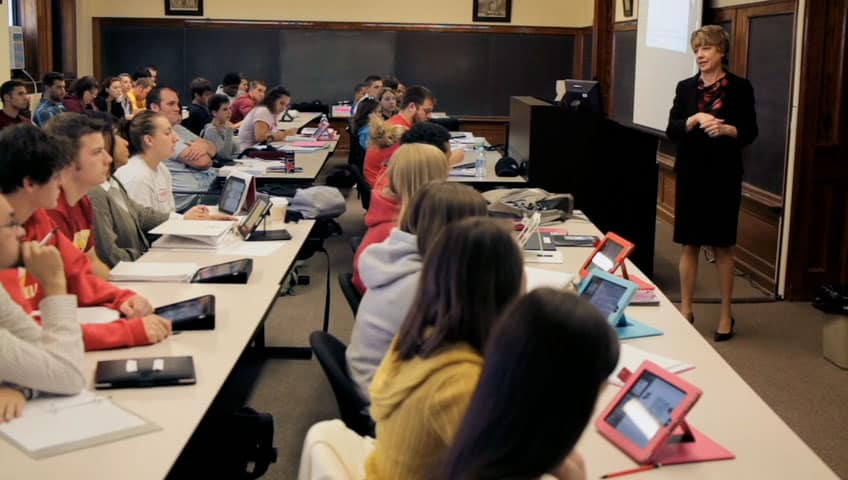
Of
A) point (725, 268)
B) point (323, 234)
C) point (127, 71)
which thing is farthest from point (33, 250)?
point (127, 71)

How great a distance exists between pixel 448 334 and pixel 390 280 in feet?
3.05

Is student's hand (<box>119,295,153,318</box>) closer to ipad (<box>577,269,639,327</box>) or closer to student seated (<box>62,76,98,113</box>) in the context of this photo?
ipad (<box>577,269,639,327</box>)

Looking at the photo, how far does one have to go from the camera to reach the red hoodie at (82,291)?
275cm

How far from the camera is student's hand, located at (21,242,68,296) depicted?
97.8 inches

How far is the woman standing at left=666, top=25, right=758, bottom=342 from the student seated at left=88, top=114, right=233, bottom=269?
2.42 m

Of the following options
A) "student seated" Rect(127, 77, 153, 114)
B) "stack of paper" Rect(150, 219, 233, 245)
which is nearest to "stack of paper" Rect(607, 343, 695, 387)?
"stack of paper" Rect(150, 219, 233, 245)

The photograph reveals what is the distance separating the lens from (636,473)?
2189 millimetres

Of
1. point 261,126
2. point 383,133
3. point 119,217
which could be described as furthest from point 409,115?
point 119,217

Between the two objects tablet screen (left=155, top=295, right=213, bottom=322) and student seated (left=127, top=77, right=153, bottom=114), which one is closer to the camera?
tablet screen (left=155, top=295, right=213, bottom=322)

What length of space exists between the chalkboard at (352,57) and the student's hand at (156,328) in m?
11.3

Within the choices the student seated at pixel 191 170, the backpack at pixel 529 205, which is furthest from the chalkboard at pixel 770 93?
the student seated at pixel 191 170

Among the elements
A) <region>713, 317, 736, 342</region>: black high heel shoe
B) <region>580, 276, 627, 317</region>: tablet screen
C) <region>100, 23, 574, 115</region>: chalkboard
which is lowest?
<region>713, 317, 736, 342</region>: black high heel shoe

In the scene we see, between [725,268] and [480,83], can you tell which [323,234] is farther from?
[480,83]

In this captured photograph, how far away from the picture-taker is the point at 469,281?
1.84 metres
